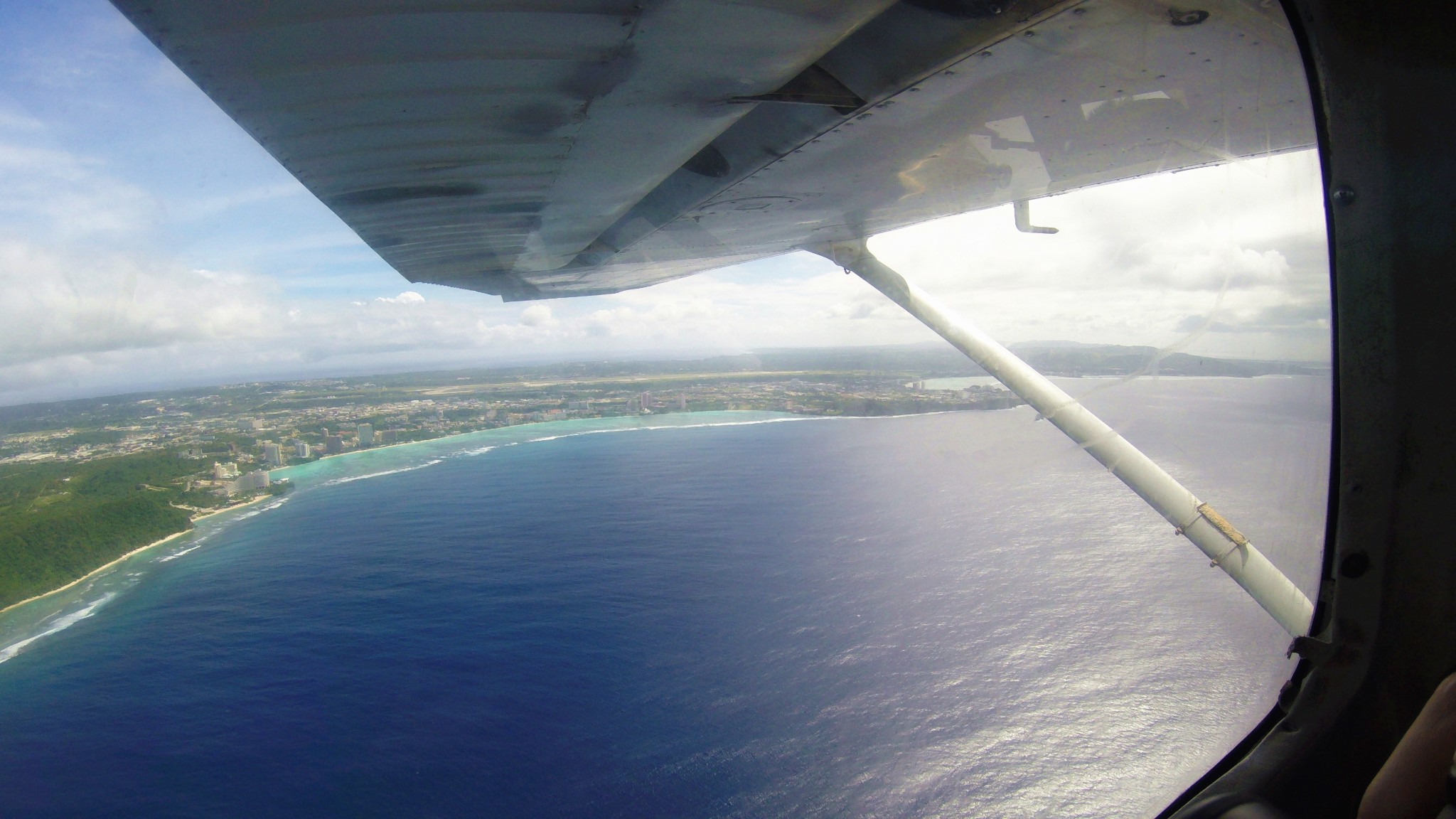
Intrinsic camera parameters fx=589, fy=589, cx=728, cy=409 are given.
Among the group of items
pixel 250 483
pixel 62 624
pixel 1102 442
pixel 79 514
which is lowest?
pixel 62 624

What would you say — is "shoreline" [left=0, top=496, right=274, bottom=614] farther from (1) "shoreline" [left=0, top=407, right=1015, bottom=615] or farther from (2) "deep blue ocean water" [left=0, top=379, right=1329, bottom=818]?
(2) "deep blue ocean water" [left=0, top=379, right=1329, bottom=818]

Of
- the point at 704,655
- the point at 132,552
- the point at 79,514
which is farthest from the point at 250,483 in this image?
the point at 704,655

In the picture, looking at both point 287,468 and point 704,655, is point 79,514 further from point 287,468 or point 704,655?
point 704,655

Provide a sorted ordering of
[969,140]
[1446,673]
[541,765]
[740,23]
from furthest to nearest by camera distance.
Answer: [541,765]
[969,140]
[1446,673]
[740,23]

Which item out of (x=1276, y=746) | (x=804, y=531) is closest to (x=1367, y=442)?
(x=1276, y=746)

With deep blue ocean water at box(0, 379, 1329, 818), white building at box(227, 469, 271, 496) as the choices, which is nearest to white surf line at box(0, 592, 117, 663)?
deep blue ocean water at box(0, 379, 1329, 818)

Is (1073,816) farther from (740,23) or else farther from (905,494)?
(905,494)

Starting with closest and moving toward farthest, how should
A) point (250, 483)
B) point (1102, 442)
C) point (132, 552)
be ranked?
point (1102, 442) → point (132, 552) → point (250, 483)
